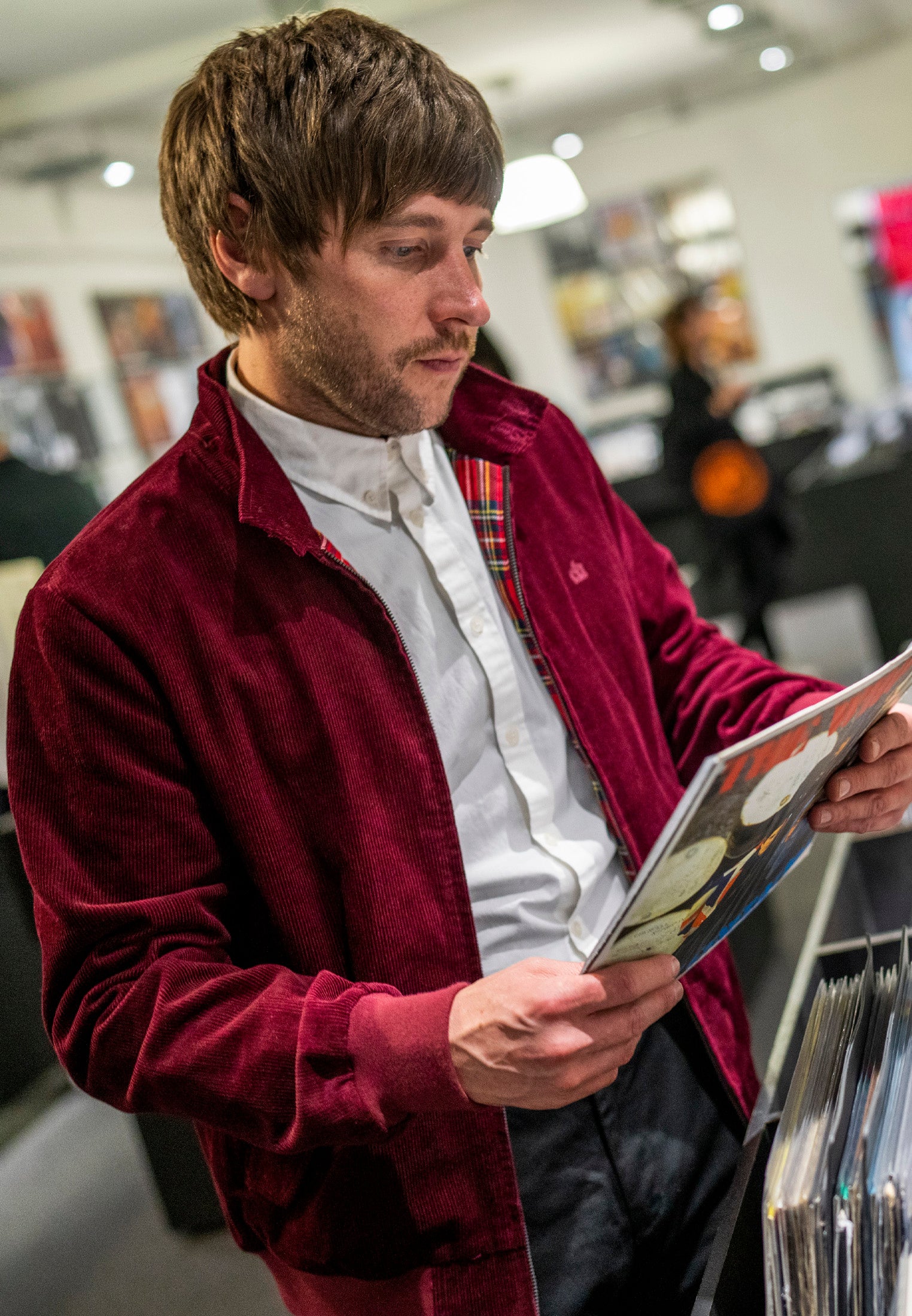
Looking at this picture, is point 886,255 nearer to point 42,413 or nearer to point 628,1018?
point 42,413

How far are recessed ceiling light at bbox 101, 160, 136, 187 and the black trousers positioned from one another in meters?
4.78

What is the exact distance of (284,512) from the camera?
1.03 meters

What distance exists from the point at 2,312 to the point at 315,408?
284 centimetres

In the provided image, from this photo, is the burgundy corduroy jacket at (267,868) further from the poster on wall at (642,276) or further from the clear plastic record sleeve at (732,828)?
the poster on wall at (642,276)

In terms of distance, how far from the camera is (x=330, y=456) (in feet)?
3.65

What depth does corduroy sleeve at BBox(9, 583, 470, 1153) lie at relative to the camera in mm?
838

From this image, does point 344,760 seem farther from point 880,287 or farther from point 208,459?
point 880,287

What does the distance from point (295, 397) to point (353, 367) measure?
79mm

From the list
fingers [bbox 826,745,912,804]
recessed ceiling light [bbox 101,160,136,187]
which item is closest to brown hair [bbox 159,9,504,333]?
fingers [bbox 826,745,912,804]

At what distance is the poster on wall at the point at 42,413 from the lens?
1871 millimetres

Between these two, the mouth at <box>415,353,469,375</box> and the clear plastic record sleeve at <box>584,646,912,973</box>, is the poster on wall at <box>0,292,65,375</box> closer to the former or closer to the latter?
the mouth at <box>415,353,469,375</box>

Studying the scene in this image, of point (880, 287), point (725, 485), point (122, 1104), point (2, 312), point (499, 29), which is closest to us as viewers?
point (122, 1104)

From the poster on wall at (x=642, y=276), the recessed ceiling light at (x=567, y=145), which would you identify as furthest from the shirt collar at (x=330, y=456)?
the poster on wall at (x=642, y=276)

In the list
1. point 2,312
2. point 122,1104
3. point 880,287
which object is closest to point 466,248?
point 122,1104
